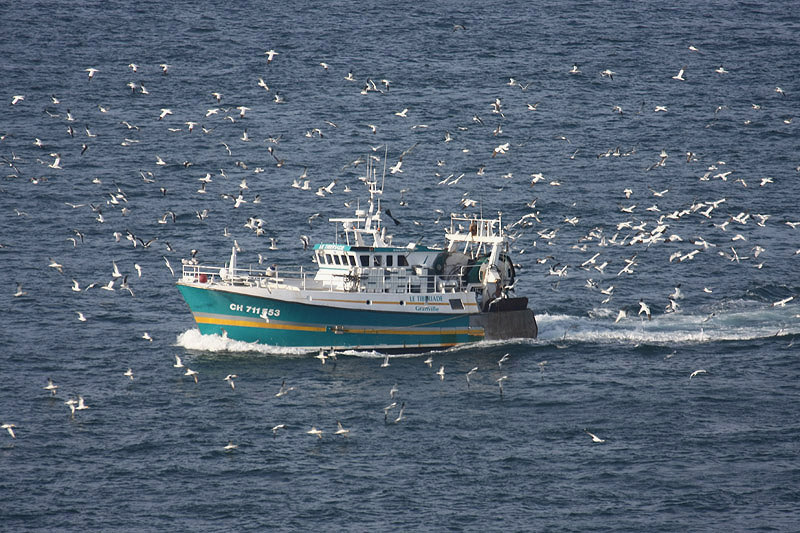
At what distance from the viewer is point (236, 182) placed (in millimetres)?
129500

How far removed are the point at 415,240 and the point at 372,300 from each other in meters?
25.1

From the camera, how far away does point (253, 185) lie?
128125mm

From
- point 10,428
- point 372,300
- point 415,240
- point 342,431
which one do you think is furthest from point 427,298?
point 10,428

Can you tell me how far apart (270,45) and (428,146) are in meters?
46.8

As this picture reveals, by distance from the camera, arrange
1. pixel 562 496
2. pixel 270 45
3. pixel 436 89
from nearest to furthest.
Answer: pixel 562 496, pixel 436 89, pixel 270 45

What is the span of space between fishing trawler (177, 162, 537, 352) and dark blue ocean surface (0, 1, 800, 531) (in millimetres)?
1735

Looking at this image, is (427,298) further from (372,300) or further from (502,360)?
(502,360)

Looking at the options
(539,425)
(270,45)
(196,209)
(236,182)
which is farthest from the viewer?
(270,45)

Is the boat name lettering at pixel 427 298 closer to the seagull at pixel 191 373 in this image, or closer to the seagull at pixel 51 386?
the seagull at pixel 191 373

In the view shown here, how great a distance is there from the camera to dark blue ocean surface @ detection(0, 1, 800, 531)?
6556cm

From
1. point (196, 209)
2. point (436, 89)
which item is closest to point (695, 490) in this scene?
point (196, 209)

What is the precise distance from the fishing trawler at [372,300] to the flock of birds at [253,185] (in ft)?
10.8

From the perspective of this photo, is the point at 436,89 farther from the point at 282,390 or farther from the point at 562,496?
the point at 562,496

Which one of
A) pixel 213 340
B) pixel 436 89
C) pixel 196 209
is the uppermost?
pixel 436 89
